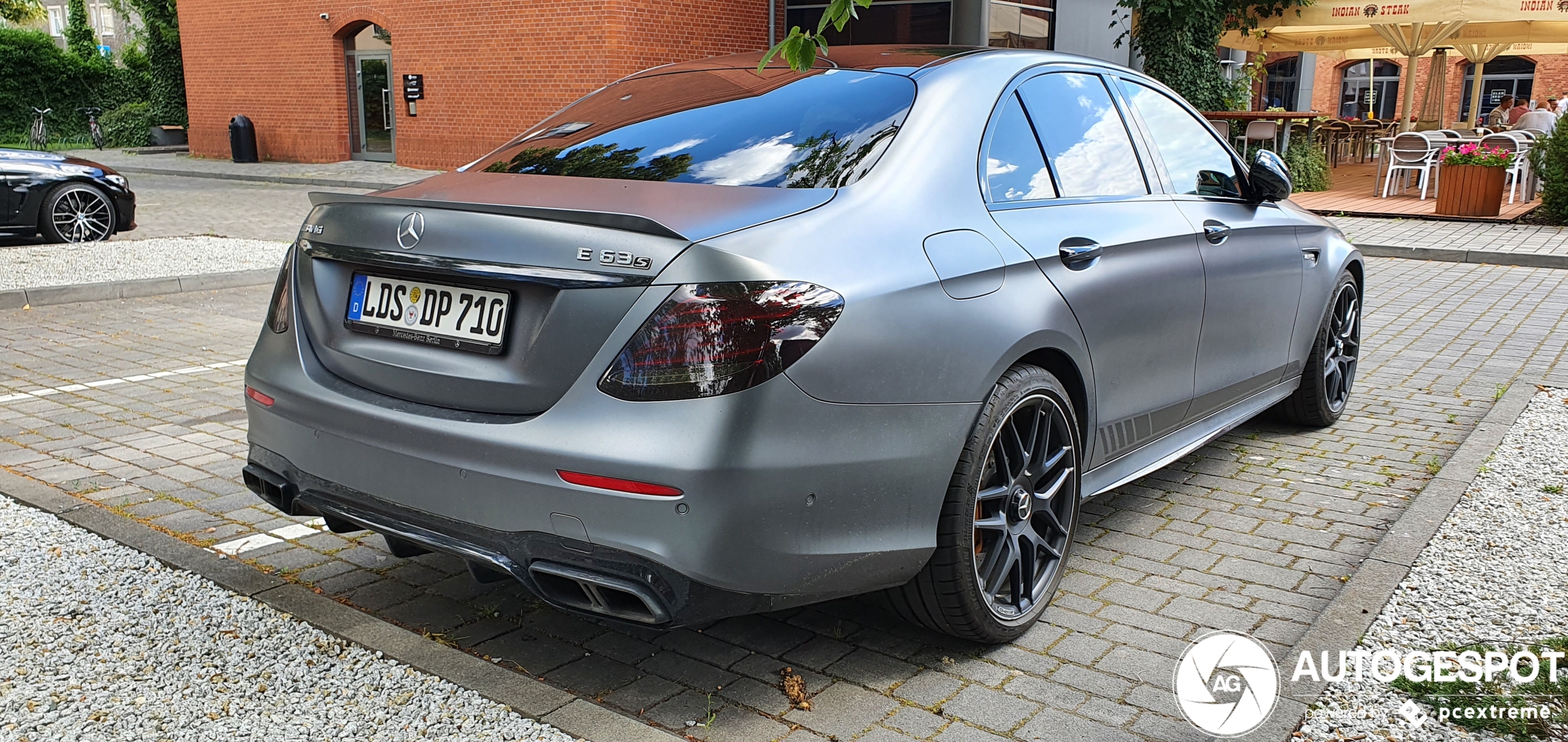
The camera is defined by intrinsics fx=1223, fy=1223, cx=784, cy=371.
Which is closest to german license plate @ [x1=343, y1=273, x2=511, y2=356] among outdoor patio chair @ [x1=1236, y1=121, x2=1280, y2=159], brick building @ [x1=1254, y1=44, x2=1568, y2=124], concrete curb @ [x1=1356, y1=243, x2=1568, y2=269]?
concrete curb @ [x1=1356, y1=243, x2=1568, y2=269]

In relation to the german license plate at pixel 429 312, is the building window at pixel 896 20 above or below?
above

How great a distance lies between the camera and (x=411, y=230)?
295 cm

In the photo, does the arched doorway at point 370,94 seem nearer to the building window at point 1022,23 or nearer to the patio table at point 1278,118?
the building window at point 1022,23

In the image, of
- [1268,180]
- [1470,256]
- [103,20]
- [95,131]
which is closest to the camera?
[1268,180]

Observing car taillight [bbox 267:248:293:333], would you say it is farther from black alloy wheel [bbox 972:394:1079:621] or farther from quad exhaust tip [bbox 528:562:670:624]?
black alloy wheel [bbox 972:394:1079:621]

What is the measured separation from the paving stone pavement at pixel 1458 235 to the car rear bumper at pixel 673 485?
10311mm

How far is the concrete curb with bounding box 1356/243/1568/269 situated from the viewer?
11789 mm

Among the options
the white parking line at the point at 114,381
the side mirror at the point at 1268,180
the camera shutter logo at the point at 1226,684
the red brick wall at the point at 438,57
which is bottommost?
the camera shutter logo at the point at 1226,684

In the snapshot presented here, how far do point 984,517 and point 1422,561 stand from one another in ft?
5.44

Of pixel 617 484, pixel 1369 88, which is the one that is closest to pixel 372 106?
pixel 617 484

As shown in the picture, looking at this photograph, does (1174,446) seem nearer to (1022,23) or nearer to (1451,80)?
(1022,23)

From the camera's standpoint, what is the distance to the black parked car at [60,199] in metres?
11.8

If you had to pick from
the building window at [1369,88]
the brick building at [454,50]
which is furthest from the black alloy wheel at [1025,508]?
the building window at [1369,88]

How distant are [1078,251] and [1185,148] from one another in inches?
50.6
